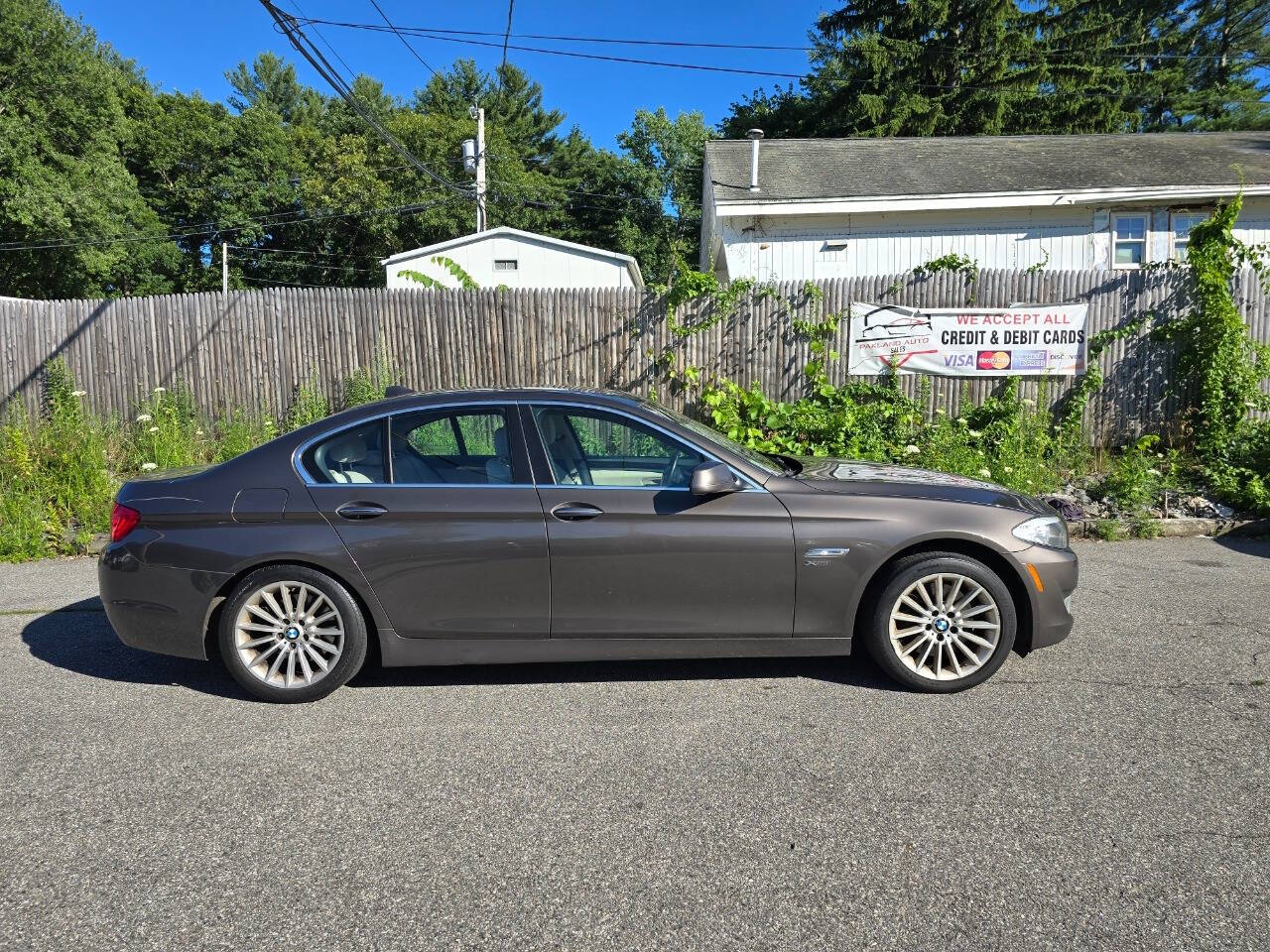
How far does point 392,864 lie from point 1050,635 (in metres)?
3.19

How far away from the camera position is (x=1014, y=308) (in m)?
9.82

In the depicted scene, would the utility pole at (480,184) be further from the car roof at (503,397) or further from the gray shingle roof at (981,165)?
the car roof at (503,397)

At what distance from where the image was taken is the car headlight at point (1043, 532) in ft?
13.9

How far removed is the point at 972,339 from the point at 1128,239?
7277mm

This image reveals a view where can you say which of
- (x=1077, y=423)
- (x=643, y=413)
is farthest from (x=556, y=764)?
(x=1077, y=423)

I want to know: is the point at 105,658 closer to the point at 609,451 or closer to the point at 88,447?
the point at 609,451

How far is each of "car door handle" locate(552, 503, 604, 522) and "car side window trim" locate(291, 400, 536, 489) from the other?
0.19 metres

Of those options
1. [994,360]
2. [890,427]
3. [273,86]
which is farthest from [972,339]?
[273,86]

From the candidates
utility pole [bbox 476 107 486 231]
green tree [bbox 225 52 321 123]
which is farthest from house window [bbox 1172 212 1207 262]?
green tree [bbox 225 52 321 123]

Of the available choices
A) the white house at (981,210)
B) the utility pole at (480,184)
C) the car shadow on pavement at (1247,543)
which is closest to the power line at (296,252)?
the utility pole at (480,184)

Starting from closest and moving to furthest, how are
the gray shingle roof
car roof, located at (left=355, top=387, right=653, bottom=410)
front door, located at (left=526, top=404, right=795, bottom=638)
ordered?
front door, located at (left=526, top=404, right=795, bottom=638)
car roof, located at (left=355, top=387, right=653, bottom=410)
the gray shingle roof

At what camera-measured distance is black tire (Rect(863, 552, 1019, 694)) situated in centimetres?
416

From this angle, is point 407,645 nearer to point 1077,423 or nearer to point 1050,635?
point 1050,635

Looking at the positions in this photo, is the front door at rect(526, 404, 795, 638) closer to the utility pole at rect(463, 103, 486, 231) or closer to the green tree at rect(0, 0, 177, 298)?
the utility pole at rect(463, 103, 486, 231)
